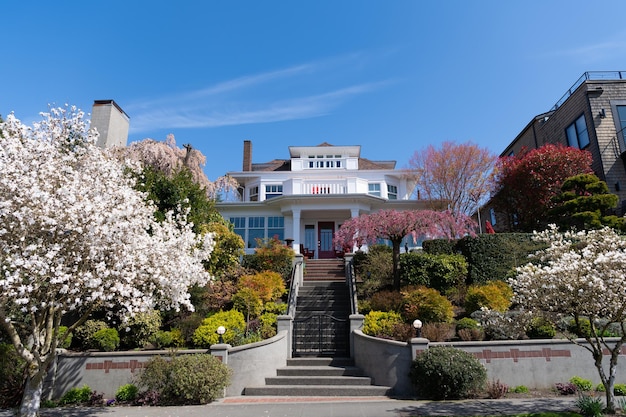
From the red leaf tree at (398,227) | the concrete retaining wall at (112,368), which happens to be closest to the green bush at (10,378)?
the concrete retaining wall at (112,368)

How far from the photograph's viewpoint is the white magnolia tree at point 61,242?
640cm

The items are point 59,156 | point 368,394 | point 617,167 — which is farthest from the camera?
point 617,167

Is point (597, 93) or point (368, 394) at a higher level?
point (597, 93)

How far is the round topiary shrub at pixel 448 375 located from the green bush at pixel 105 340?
7.95 metres

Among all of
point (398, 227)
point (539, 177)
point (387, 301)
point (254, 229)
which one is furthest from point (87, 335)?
point (539, 177)

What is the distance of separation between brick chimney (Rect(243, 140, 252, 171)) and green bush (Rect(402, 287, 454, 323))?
21.6m

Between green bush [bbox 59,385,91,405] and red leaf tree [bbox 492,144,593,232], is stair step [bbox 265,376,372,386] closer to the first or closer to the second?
green bush [bbox 59,385,91,405]

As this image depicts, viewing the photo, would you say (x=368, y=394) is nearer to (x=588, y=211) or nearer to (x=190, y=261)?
(x=190, y=261)

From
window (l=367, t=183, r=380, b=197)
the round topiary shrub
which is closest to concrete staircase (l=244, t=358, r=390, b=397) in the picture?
the round topiary shrub

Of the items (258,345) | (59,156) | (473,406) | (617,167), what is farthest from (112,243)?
(617,167)

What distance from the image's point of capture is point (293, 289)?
14.8 metres

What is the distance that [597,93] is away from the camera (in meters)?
19.2

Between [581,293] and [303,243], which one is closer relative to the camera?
[581,293]

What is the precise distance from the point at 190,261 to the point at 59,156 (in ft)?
10.6
